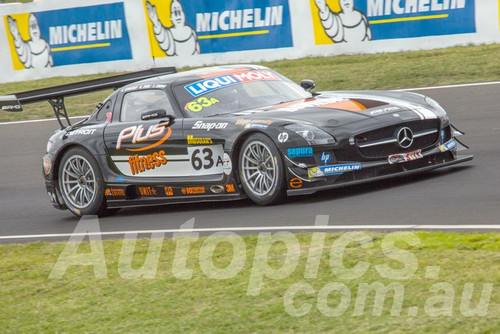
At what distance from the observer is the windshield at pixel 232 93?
9656 millimetres

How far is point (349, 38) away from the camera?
668 inches

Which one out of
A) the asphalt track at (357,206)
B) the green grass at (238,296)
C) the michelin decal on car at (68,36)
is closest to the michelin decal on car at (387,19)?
the asphalt track at (357,206)

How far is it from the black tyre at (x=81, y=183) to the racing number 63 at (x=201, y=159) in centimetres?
127

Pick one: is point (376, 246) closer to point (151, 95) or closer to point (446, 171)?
point (446, 171)

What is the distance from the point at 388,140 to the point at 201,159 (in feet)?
5.78

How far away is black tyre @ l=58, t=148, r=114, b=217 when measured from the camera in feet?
33.4

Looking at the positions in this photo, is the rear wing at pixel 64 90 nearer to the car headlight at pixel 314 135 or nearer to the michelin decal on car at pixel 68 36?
the car headlight at pixel 314 135

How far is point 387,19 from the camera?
16.6 meters

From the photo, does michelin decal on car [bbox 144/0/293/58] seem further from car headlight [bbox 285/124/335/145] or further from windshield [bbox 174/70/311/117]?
car headlight [bbox 285/124/335/145]

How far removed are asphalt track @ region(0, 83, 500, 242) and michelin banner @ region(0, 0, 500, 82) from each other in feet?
12.2

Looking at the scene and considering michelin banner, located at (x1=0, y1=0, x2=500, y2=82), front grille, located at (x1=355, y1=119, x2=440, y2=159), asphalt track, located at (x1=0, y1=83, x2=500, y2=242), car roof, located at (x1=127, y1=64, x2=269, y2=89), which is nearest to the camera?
asphalt track, located at (x1=0, y1=83, x2=500, y2=242)

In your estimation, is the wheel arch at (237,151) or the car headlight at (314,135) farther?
the wheel arch at (237,151)

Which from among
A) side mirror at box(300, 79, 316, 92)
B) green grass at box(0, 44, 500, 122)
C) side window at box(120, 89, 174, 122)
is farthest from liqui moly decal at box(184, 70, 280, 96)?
green grass at box(0, 44, 500, 122)

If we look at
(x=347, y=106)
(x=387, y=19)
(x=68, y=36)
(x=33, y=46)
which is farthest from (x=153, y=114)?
(x=33, y=46)
